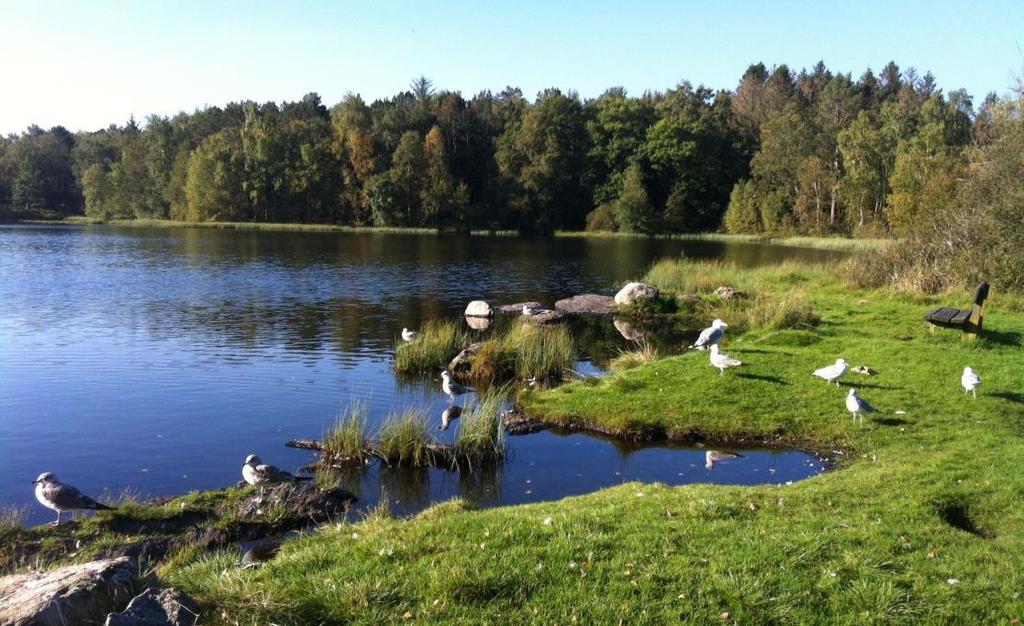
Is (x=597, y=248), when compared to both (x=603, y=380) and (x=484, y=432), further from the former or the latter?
(x=484, y=432)

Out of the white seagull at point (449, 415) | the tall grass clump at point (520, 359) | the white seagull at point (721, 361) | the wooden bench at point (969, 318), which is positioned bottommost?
the white seagull at point (449, 415)

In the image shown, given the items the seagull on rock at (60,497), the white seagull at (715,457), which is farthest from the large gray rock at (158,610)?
the white seagull at (715,457)

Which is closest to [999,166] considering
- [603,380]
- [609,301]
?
[609,301]

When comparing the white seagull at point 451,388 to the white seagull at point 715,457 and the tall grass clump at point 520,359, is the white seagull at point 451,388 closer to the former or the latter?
the tall grass clump at point 520,359

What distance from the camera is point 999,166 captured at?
32.0m

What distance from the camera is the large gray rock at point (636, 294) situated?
3616cm

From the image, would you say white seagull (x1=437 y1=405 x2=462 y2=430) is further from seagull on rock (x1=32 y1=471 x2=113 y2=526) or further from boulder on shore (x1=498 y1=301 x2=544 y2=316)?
boulder on shore (x1=498 y1=301 x2=544 y2=316)

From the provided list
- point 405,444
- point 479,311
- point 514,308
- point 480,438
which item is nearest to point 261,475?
point 405,444

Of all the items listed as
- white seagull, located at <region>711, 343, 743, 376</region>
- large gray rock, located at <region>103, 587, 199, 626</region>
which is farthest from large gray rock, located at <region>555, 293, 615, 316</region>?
large gray rock, located at <region>103, 587, 199, 626</region>

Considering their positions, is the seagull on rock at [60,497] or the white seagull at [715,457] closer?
the seagull on rock at [60,497]

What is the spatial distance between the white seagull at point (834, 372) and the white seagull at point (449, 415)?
8.80m

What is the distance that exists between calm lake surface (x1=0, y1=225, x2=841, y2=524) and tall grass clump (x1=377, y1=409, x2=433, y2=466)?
1.26ft

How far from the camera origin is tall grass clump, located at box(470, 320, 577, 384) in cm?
2292

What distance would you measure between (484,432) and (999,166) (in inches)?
1120
